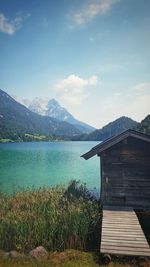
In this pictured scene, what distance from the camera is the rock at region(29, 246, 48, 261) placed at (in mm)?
10342

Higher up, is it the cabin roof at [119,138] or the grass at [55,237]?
the cabin roof at [119,138]

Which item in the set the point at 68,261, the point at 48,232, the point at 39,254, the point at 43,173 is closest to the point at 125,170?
the point at 48,232

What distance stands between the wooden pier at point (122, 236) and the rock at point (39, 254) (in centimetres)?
212

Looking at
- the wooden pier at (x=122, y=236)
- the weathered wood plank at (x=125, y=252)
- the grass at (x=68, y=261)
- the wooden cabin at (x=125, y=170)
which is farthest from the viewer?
the wooden cabin at (x=125, y=170)

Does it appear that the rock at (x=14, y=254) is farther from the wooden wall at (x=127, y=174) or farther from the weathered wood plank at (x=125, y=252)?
the wooden wall at (x=127, y=174)

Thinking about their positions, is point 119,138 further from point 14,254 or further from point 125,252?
point 14,254

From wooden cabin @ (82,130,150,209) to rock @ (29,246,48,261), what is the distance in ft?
22.0

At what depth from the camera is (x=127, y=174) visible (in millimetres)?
16875

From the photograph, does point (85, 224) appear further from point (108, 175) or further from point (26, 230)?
point (108, 175)

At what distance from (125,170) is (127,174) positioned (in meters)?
0.26

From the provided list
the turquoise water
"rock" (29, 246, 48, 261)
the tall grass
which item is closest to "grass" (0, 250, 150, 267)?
"rock" (29, 246, 48, 261)

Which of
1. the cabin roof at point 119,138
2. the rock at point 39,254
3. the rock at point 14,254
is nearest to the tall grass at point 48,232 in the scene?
the rock at point 14,254

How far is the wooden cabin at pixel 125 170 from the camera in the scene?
1664cm

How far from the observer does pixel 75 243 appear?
11977 mm
